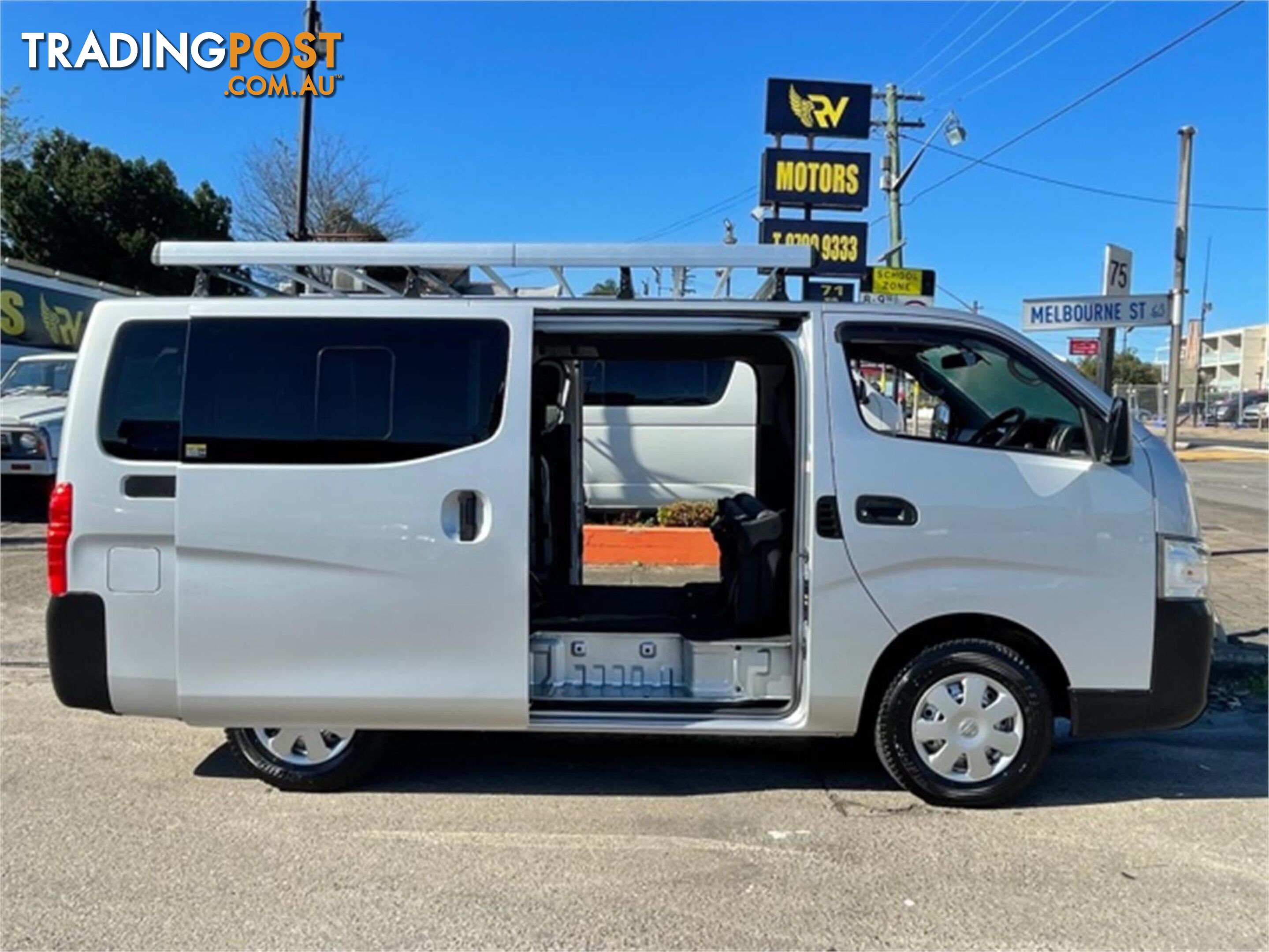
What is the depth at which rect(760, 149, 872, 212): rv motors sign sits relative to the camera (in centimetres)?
1325

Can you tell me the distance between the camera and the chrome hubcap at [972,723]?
3881 millimetres

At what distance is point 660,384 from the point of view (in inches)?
358

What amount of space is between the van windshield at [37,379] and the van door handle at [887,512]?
11.4 meters

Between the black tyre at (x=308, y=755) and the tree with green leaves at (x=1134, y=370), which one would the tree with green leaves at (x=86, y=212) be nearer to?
the black tyre at (x=308, y=755)

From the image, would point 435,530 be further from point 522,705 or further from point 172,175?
point 172,175

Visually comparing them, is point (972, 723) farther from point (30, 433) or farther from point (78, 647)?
point (30, 433)

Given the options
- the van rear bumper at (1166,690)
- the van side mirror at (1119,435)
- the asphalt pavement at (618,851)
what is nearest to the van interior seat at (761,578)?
the asphalt pavement at (618,851)

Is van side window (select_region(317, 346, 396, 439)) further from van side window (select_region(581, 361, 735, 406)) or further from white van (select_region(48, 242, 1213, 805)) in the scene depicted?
van side window (select_region(581, 361, 735, 406))

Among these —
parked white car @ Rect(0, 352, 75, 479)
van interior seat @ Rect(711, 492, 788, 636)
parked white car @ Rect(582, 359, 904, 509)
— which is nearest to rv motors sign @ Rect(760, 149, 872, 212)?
parked white car @ Rect(582, 359, 904, 509)

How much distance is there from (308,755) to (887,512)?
2759 millimetres

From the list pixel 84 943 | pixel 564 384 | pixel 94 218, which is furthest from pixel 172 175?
pixel 84 943

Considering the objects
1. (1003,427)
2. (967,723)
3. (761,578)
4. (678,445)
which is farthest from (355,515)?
(678,445)

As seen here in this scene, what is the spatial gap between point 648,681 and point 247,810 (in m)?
1.83

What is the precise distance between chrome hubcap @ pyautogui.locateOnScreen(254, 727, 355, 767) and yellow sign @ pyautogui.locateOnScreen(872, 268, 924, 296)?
31.7ft
